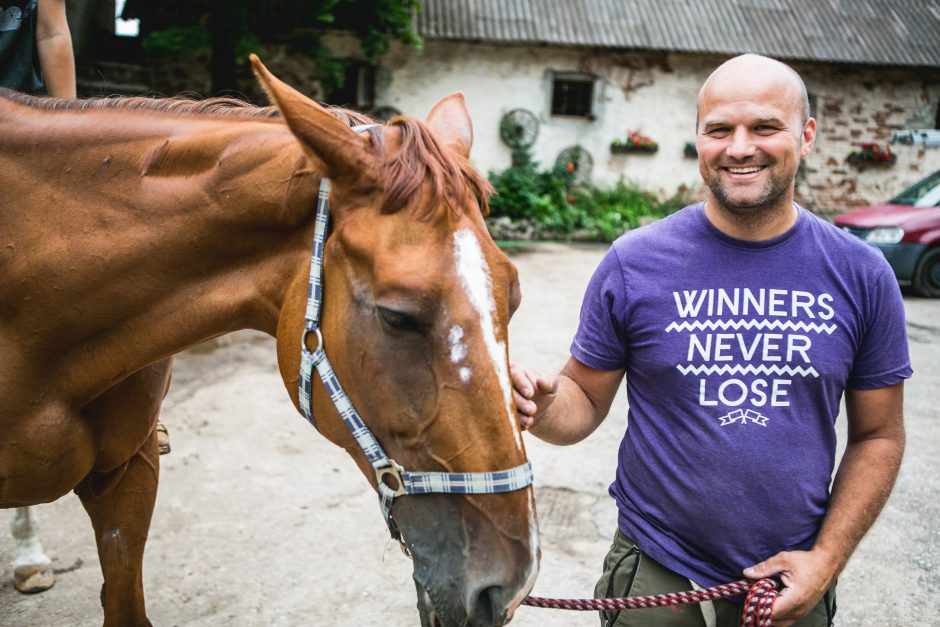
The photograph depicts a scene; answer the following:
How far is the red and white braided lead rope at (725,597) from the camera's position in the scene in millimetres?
1654

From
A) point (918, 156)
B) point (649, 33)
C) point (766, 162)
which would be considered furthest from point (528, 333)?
point (918, 156)

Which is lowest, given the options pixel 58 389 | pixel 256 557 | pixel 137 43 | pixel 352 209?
pixel 256 557

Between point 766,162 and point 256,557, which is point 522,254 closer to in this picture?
point 256,557

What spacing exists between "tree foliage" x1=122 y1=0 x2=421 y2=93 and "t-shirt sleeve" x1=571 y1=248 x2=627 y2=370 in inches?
394

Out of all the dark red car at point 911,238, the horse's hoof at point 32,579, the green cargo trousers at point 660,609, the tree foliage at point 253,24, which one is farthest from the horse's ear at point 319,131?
the tree foliage at point 253,24

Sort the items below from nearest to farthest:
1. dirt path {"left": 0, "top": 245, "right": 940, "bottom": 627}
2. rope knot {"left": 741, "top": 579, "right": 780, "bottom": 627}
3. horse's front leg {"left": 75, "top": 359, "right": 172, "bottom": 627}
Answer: rope knot {"left": 741, "top": 579, "right": 780, "bottom": 627} < horse's front leg {"left": 75, "top": 359, "right": 172, "bottom": 627} < dirt path {"left": 0, "top": 245, "right": 940, "bottom": 627}

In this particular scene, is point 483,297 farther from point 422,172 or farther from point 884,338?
point 884,338

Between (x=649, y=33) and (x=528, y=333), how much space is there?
37.2 ft

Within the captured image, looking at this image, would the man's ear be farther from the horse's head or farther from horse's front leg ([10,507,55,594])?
horse's front leg ([10,507,55,594])

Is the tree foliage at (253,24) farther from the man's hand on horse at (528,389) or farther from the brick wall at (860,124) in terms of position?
the man's hand on horse at (528,389)

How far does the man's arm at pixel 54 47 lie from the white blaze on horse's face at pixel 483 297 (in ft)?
Result: 6.16

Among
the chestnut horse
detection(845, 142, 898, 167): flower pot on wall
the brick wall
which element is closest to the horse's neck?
the chestnut horse

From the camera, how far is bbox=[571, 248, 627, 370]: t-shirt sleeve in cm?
196

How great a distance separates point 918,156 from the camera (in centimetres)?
1755
